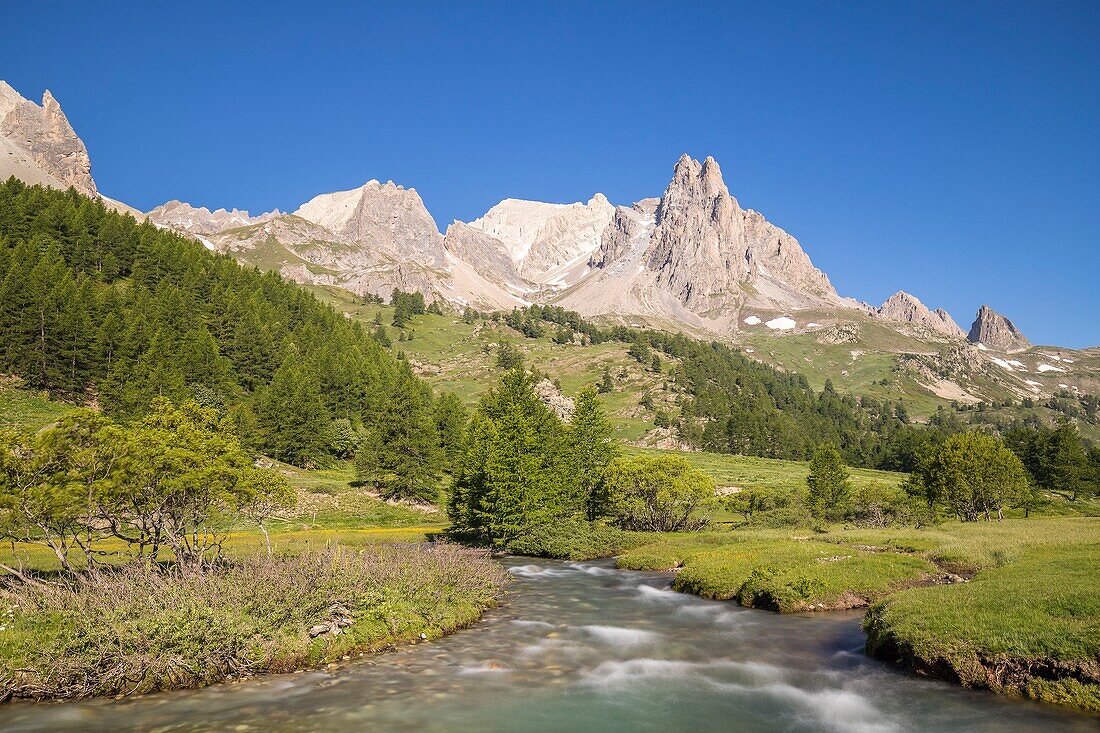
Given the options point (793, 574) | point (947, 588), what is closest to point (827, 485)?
point (793, 574)

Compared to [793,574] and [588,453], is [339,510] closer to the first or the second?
[588,453]

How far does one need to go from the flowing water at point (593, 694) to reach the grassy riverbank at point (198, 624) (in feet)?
2.04

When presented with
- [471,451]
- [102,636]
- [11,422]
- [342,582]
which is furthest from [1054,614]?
[11,422]

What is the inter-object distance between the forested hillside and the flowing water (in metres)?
67.1

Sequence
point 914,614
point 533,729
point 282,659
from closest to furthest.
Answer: point 533,729 → point 282,659 → point 914,614

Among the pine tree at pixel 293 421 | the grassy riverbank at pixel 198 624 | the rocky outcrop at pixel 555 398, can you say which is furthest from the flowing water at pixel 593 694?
the rocky outcrop at pixel 555 398

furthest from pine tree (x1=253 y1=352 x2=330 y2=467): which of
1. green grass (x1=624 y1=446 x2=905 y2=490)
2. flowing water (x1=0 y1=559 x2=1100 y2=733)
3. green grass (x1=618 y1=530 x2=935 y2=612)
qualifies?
flowing water (x1=0 y1=559 x2=1100 y2=733)

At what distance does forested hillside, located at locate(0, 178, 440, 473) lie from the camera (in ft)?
287

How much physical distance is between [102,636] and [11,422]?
73.8 m

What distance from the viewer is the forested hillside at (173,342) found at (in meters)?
87.4

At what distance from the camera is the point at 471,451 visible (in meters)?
61.9

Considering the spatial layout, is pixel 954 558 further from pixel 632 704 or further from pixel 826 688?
pixel 632 704

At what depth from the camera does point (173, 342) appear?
100 meters

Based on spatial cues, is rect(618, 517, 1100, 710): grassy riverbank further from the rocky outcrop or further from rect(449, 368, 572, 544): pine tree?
the rocky outcrop
